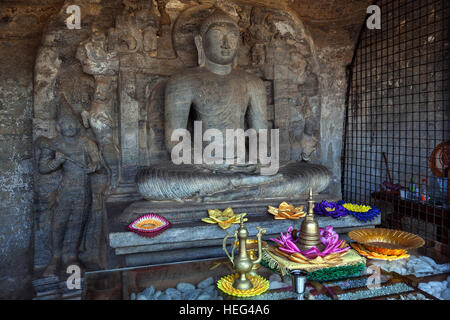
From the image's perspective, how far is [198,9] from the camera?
4.53m

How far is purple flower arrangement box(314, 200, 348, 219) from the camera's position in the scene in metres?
3.40

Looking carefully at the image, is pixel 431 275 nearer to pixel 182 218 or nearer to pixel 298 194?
pixel 298 194

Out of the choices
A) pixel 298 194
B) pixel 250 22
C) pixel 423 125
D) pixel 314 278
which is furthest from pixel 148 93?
pixel 423 125

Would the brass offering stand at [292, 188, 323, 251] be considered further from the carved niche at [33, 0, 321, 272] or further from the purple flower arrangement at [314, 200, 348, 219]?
the carved niche at [33, 0, 321, 272]

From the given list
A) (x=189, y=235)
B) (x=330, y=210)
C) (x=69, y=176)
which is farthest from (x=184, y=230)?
(x=69, y=176)

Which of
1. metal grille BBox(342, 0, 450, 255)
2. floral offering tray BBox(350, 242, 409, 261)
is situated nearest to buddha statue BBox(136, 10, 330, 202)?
floral offering tray BBox(350, 242, 409, 261)

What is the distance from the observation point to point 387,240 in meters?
2.81

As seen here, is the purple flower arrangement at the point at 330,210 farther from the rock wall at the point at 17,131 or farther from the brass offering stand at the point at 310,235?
the rock wall at the point at 17,131

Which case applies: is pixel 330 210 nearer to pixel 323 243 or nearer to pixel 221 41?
pixel 323 243

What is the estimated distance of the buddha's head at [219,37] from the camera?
420 centimetres

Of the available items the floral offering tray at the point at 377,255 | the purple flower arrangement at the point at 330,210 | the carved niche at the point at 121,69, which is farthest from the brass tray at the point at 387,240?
the carved niche at the point at 121,69

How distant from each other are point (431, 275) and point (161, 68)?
367cm

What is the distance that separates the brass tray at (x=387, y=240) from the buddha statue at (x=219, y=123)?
107cm

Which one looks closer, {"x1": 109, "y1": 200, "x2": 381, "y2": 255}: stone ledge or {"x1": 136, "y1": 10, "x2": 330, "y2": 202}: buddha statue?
{"x1": 109, "y1": 200, "x2": 381, "y2": 255}: stone ledge
